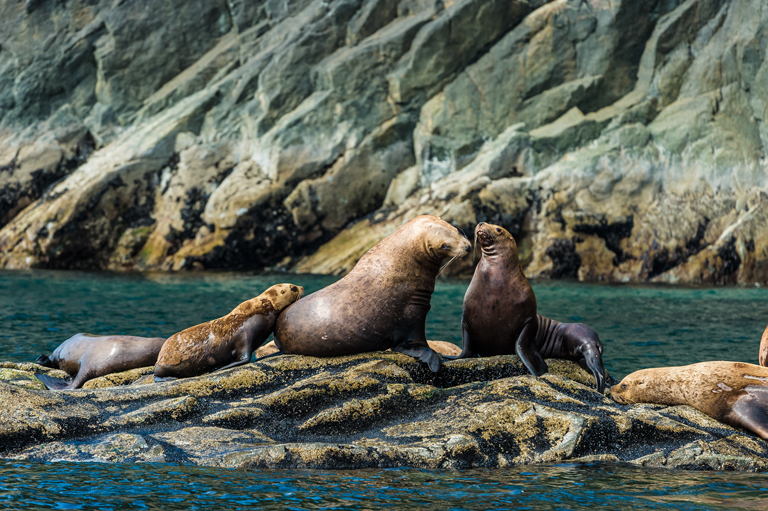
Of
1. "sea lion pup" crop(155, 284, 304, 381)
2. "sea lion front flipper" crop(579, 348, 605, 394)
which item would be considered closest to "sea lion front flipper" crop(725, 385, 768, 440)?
"sea lion front flipper" crop(579, 348, 605, 394)

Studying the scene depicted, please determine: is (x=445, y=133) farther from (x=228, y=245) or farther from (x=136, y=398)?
(x=136, y=398)

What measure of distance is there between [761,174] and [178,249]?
19.8 meters

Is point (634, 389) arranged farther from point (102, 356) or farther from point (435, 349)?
point (102, 356)

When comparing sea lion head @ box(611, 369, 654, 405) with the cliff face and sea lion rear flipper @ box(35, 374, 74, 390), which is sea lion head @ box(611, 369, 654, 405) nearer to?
sea lion rear flipper @ box(35, 374, 74, 390)

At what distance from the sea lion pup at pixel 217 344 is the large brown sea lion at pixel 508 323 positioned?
1.91m

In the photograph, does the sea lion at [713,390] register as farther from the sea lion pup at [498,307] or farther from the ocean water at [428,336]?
the ocean water at [428,336]

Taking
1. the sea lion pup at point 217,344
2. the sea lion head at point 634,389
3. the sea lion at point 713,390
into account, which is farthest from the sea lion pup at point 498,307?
the sea lion pup at point 217,344

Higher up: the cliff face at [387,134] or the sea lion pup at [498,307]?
the cliff face at [387,134]

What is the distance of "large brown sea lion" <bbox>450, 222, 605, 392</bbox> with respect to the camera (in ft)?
22.7

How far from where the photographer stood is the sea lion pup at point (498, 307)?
6918 mm

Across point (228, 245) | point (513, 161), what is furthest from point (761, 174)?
point (228, 245)

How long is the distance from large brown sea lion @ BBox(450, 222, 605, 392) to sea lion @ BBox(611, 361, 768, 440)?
36 centimetres

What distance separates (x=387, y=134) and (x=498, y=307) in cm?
2208

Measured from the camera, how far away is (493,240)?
7070 mm
